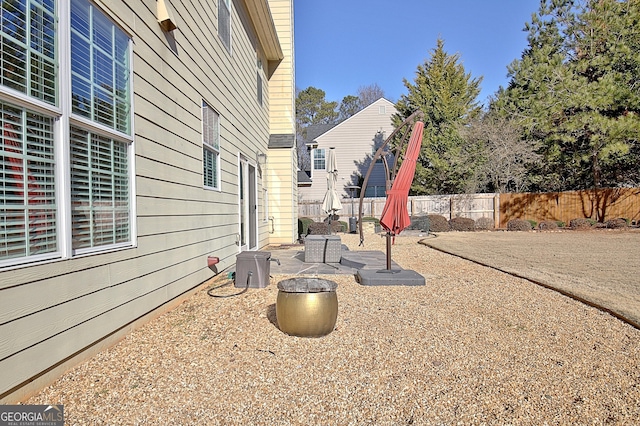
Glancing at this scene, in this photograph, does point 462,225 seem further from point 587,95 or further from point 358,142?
point 358,142

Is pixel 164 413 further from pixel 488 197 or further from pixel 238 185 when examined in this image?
pixel 488 197

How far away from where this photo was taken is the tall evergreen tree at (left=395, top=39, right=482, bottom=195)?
73.5 feet

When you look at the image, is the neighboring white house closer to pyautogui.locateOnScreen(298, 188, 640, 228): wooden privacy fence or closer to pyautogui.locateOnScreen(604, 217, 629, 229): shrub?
pyautogui.locateOnScreen(298, 188, 640, 228): wooden privacy fence

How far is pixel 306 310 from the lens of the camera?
3.38 m

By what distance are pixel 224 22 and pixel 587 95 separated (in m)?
16.5

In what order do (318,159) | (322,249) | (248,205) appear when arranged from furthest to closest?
(318,159), (248,205), (322,249)

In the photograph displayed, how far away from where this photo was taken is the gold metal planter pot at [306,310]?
338 centimetres

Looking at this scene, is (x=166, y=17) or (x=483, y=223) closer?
(x=166, y=17)

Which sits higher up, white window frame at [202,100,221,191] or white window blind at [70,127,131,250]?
white window frame at [202,100,221,191]

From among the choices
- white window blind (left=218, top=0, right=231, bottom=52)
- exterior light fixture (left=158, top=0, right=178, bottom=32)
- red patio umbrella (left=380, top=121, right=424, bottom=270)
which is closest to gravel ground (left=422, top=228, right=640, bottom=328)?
red patio umbrella (left=380, top=121, right=424, bottom=270)

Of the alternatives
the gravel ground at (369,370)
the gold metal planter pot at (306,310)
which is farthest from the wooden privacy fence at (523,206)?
the gold metal planter pot at (306,310)

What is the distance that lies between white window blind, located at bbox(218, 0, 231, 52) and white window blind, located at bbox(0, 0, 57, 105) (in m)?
4.37

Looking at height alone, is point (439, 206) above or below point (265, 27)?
below

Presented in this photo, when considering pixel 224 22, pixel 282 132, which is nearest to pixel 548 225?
pixel 282 132
